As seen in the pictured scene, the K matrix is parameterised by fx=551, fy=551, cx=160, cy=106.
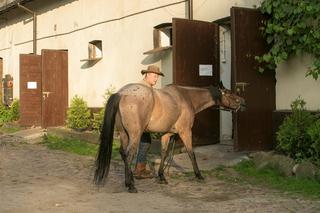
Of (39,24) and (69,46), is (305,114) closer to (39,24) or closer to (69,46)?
(69,46)

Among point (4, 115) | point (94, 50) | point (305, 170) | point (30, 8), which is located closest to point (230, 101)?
point (305, 170)

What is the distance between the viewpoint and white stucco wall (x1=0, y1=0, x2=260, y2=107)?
1306cm

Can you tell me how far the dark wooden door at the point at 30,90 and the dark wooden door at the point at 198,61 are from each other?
8.11 meters

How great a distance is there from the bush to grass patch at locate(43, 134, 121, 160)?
3.54 m

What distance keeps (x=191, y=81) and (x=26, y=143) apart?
5612 millimetres

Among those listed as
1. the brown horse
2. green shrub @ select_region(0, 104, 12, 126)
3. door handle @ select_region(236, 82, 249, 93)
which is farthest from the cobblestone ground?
green shrub @ select_region(0, 104, 12, 126)

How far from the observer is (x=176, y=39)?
10.7 meters

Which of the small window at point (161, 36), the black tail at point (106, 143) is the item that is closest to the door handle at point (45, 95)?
the small window at point (161, 36)

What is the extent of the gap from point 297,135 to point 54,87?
1007 centimetres

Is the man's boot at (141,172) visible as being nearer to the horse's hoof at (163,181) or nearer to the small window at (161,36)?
the horse's hoof at (163,181)

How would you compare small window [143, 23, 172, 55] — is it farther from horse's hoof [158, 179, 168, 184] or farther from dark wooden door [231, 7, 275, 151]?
horse's hoof [158, 179, 168, 184]

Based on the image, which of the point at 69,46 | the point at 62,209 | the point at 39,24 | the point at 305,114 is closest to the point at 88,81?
the point at 69,46

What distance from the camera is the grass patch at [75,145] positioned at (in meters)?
12.1

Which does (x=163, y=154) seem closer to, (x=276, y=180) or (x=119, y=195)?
(x=119, y=195)
